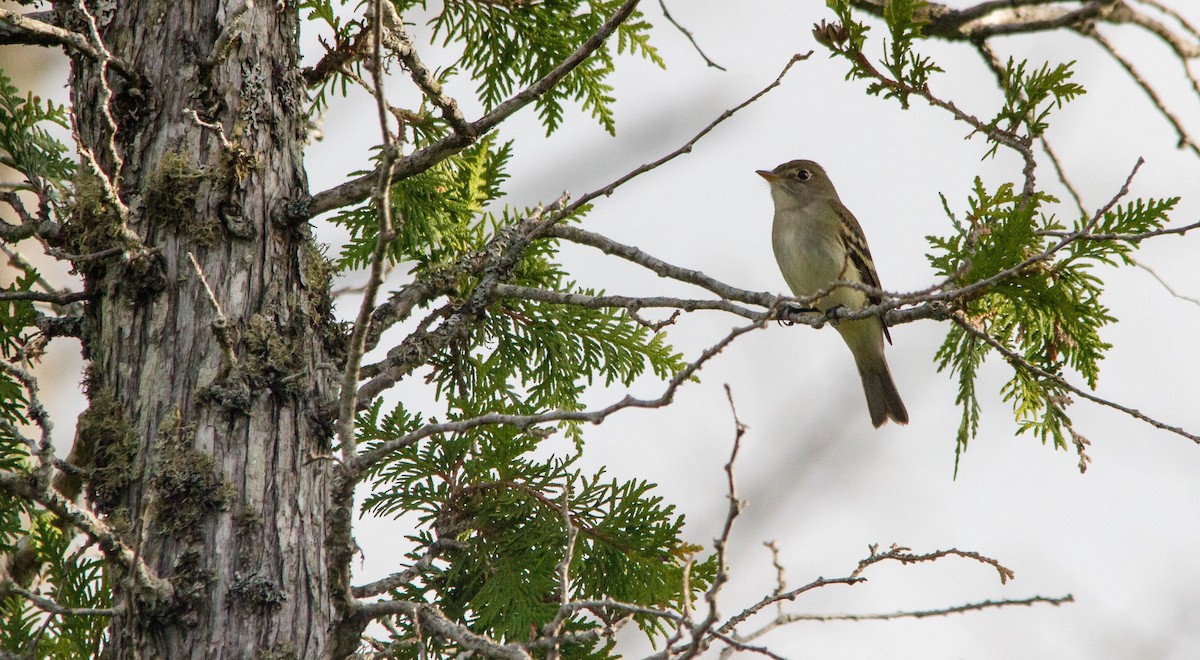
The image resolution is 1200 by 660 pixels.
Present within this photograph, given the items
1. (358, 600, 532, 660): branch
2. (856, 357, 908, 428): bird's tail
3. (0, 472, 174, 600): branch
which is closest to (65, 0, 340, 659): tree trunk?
(0, 472, 174, 600): branch

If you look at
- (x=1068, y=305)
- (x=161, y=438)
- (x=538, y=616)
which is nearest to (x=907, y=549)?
(x=1068, y=305)

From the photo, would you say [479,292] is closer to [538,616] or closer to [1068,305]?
[538,616]

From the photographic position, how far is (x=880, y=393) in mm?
6336

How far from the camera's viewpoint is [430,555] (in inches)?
122

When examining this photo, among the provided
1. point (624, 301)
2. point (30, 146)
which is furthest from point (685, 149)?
point (30, 146)

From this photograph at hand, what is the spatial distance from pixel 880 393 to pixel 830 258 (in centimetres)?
99

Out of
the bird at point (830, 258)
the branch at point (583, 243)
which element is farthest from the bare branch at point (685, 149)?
the bird at point (830, 258)

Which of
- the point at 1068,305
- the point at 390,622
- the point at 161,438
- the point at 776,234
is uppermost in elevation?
the point at 776,234

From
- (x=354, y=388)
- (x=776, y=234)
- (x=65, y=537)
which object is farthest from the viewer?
(x=776, y=234)

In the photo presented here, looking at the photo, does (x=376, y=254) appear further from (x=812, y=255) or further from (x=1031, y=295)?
(x=812, y=255)

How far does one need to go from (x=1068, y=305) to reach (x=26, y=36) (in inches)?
116

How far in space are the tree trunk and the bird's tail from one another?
13.0 feet

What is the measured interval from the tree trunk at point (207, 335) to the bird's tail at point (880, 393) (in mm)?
3971

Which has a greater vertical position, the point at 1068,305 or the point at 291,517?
the point at 1068,305
